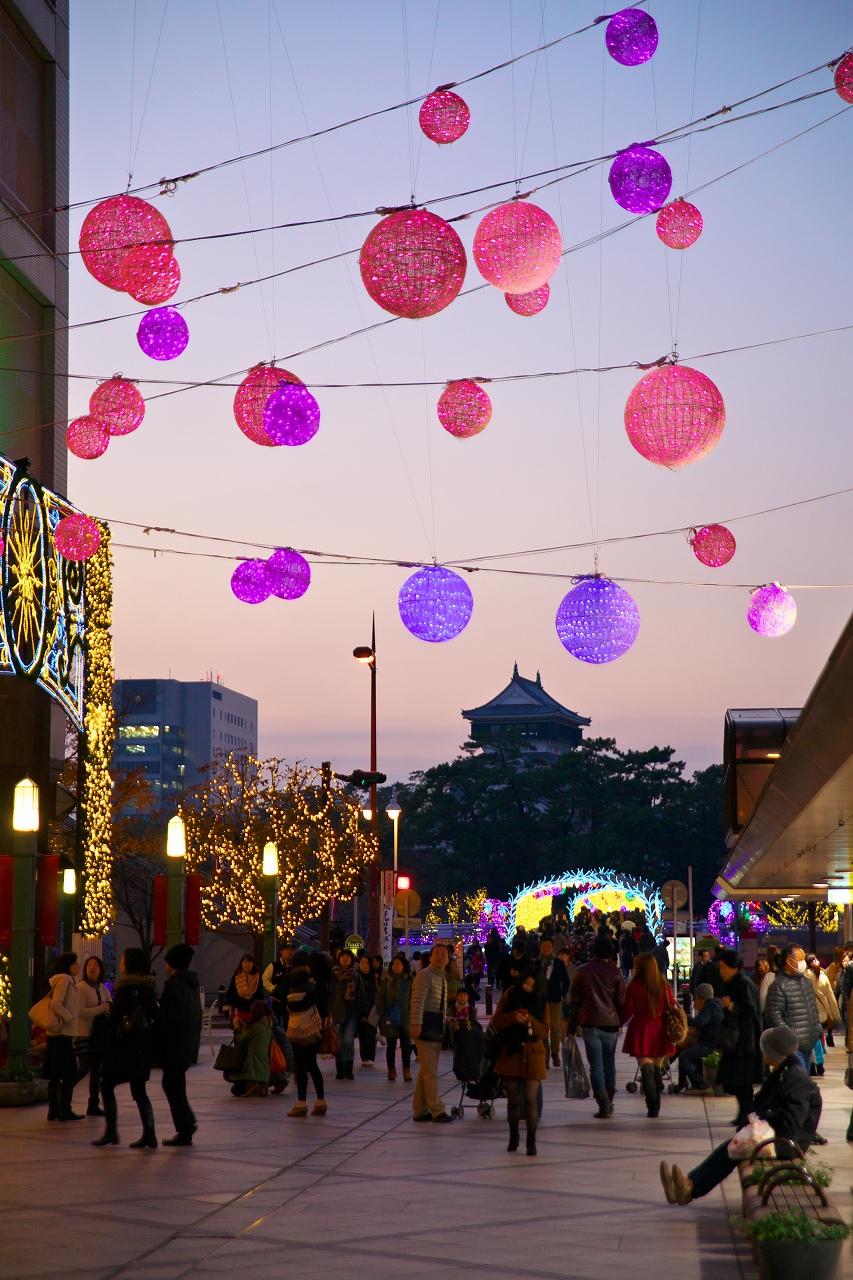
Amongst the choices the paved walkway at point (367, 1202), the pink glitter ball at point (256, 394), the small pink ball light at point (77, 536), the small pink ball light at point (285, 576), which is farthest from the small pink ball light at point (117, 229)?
the paved walkway at point (367, 1202)

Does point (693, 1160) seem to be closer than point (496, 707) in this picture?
Yes

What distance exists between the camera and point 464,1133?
1358 centimetres

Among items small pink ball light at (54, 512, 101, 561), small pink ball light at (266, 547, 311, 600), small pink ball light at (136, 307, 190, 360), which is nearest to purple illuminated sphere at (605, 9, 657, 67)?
small pink ball light at (136, 307, 190, 360)

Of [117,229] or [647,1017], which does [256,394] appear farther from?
[647,1017]

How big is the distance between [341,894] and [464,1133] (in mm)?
30506

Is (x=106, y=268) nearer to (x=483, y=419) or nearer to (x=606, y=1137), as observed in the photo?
(x=483, y=419)

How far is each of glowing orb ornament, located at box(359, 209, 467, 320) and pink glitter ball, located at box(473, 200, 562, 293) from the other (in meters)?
0.64

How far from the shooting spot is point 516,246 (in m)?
9.58

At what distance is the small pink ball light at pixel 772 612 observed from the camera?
1501 centimetres

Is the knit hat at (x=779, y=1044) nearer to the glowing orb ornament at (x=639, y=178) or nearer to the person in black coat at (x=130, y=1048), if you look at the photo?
the glowing orb ornament at (x=639, y=178)

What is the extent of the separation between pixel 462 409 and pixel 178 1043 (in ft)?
18.2

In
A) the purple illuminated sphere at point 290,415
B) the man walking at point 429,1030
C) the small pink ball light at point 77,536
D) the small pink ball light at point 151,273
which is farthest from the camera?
the small pink ball light at point 77,536

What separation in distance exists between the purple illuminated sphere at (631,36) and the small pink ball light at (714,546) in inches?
192

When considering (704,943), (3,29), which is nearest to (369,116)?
(3,29)
